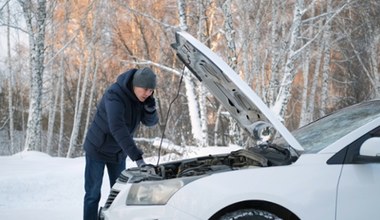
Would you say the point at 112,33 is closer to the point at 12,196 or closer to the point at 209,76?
the point at 12,196

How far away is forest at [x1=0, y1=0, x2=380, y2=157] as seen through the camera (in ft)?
40.3

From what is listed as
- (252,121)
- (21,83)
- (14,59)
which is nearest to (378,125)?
(252,121)

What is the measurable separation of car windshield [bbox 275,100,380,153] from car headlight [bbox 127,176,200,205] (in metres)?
0.88

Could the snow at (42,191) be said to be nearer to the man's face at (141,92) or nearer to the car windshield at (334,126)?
the man's face at (141,92)

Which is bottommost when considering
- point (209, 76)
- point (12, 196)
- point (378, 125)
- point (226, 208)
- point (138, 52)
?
point (12, 196)

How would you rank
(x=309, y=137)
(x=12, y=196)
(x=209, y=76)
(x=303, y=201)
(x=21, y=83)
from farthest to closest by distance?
(x=21, y=83), (x=12, y=196), (x=209, y=76), (x=309, y=137), (x=303, y=201)

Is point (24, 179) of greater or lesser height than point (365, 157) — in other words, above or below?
below

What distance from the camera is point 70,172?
7.78 meters

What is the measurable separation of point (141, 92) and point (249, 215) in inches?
64.1

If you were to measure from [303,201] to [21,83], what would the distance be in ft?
94.8

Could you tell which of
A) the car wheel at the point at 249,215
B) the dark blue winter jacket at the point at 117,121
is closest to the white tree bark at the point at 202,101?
the dark blue winter jacket at the point at 117,121

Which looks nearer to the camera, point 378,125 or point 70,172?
point 378,125

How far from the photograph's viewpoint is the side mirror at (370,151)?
2.81 m


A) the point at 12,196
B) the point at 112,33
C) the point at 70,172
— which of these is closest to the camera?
the point at 12,196
